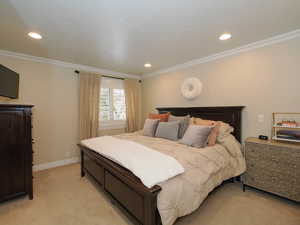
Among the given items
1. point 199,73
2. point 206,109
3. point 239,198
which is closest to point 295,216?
point 239,198

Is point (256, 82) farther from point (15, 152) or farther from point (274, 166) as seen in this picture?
point (15, 152)

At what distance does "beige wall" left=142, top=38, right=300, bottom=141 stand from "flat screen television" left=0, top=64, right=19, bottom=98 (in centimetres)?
349

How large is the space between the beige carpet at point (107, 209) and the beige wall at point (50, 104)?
1.03 metres

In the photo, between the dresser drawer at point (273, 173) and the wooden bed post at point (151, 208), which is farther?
the dresser drawer at point (273, 173)

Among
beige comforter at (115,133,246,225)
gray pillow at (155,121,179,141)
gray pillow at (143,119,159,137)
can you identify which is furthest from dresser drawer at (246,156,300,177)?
gray pillow at (143,119,159,137)

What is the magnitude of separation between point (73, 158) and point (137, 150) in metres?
2.54

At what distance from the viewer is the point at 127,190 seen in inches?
66.7

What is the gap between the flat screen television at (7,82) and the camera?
85.5 inches

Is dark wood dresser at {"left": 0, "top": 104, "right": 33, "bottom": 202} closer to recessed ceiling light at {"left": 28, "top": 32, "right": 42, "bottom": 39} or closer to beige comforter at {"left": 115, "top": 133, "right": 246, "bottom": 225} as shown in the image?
recessed ceiling light at {"left": 28, "top": 32, "right": 42, "bottom": 39}

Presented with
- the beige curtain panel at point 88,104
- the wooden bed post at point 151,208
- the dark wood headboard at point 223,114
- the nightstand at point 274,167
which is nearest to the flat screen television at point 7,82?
the beige curtain panel at point 88,104

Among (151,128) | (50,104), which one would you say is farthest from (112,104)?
(151,128)

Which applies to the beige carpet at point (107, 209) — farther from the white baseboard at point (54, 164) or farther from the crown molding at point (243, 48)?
the crown molding at point (243, 48)

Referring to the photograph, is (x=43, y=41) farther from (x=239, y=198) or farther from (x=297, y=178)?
(x=297, y=178)

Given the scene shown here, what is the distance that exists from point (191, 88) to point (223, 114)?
0.95m
